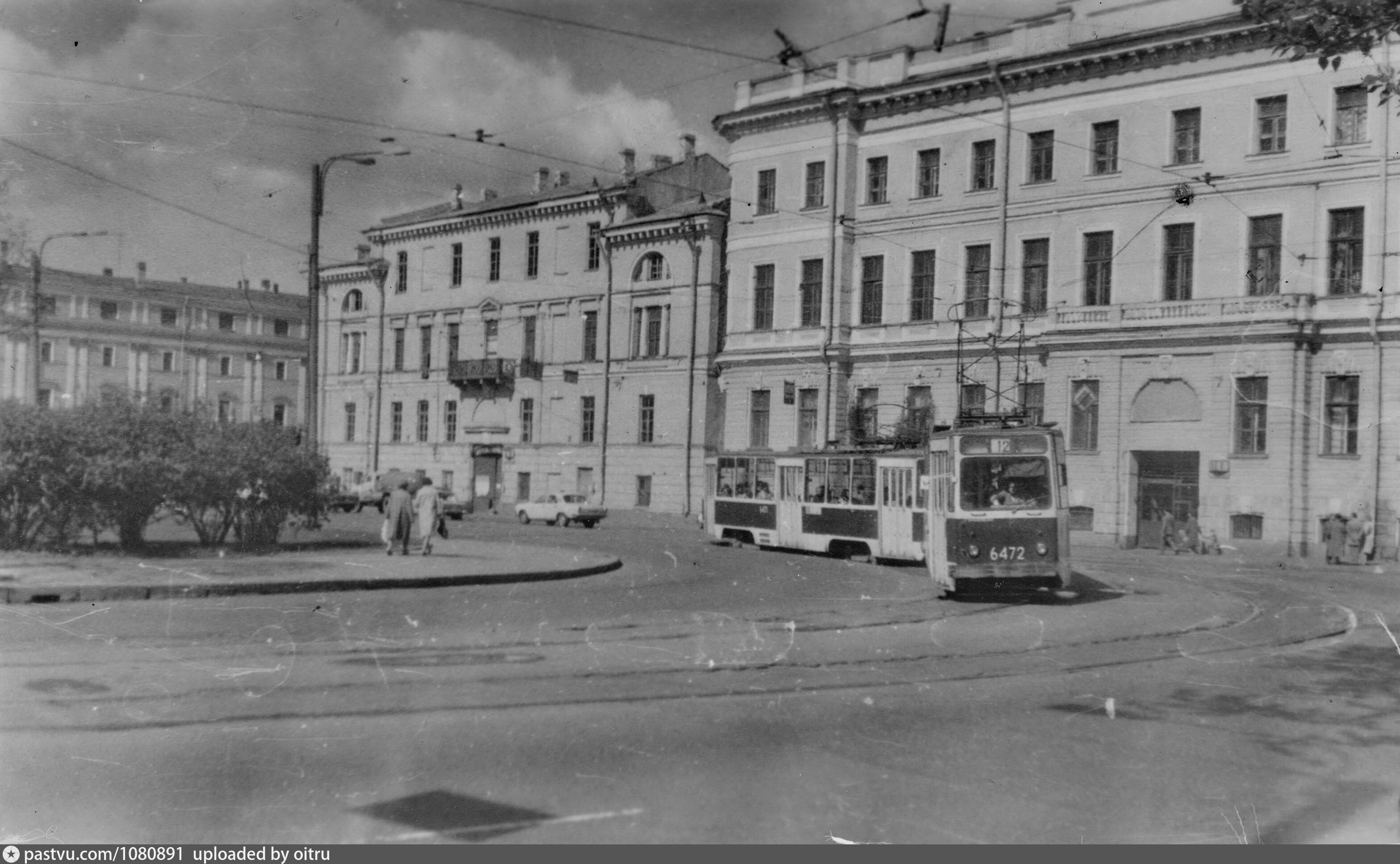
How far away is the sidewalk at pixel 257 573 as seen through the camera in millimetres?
13781

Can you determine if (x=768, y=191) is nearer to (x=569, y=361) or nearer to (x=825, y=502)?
(x=569, y=361)

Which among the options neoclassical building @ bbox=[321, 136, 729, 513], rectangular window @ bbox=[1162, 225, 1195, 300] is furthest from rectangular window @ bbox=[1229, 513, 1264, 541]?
neoclassical building @ bbox=[321, 136, 729, 513]

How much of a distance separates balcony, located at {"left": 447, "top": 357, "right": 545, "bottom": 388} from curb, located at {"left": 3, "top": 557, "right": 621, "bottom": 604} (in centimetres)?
2942

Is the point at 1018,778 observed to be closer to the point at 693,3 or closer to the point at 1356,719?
the point at 1356,719

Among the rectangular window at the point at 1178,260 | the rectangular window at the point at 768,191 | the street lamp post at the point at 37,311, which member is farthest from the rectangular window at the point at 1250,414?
the street lamp post at the point at 37,311

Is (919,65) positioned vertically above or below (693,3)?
above

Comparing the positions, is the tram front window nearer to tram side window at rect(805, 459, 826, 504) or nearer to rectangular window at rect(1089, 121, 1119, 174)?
tram side window at rect(805, 459, 826, 504)

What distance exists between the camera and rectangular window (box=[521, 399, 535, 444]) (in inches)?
1917

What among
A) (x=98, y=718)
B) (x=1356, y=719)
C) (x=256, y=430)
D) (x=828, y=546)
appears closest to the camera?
(x=98, y=718)

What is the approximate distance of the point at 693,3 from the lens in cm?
1024
